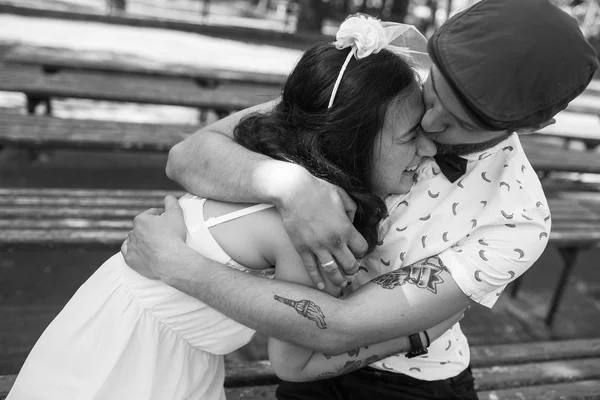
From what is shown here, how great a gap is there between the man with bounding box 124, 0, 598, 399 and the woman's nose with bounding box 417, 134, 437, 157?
0.08 ft

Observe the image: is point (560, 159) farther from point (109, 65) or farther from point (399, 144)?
point (109, 65)

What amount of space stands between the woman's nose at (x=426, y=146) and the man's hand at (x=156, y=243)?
0.64 meters

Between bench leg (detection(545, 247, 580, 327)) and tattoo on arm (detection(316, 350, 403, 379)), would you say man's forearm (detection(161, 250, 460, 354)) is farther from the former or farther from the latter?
bench leg (detection(545, 247, 580, 327))

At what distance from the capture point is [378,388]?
174cm

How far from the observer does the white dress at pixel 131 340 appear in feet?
4.85

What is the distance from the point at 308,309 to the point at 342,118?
47 cm

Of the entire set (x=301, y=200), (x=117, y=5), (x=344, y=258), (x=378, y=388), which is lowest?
(x=117, y=5)

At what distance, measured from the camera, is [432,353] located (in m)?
1.72

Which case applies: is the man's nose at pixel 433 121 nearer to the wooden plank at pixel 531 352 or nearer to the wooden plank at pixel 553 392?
the wooden plank at pixel 553 392

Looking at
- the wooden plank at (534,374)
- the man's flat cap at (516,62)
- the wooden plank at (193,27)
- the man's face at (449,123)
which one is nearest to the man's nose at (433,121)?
the man's face at (449,123)

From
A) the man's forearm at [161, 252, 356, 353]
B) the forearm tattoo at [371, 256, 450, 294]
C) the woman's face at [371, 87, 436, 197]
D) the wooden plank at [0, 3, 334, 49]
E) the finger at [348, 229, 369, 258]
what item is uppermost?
the woman's face at [371, 87, 436, 197]

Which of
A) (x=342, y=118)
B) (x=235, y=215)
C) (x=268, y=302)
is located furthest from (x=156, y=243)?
(x=342, y=118)

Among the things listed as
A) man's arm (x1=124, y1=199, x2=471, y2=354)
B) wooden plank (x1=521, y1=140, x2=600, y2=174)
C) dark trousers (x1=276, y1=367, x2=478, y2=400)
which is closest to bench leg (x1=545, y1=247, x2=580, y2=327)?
wooden plank (x1=521, y1=140, x2=600, y2=174)

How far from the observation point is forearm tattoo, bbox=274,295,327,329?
140cm
